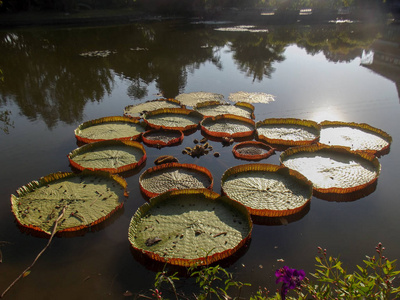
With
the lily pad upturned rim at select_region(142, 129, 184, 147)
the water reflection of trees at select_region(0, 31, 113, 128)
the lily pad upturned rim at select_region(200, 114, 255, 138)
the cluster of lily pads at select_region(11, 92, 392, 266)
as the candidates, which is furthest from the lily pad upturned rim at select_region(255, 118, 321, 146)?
the water reflection of trees at select_region(0, 31, 113, 128)

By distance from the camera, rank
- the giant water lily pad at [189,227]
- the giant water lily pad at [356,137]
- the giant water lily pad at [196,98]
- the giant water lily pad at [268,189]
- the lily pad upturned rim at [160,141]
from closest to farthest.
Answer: the giant water lily pad at [189,227] < the giant water lily pad at [268,189] < the giant water lily pad at [356,137] < the lily pad upturned rim at [160,141] < the giant water lily pad at [196,98]

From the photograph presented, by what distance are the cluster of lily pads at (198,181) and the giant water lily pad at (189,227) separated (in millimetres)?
11

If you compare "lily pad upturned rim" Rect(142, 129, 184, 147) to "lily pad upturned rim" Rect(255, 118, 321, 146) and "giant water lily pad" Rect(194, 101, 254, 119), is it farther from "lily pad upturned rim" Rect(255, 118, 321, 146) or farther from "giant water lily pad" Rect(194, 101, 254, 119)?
"lily pad upturned rim" Rect(255, 118, 321, 146)

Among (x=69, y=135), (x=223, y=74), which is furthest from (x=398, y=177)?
(x=223, y=74)

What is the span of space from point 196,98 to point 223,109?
1.15m

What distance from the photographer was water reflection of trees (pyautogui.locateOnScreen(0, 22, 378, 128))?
7793 mm

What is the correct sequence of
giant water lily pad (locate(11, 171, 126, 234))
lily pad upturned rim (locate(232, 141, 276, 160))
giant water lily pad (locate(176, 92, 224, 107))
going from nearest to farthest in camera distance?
1. giant water lily pad (locate(11, 171, 126, 234))
2. lily pad upturned rim (locate(232, 141, 276, 160))
3. giant water lily pad (locate(176, 92, 224, 107))

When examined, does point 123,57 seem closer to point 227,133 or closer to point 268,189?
point 227,133

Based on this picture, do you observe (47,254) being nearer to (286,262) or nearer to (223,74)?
(286,262)

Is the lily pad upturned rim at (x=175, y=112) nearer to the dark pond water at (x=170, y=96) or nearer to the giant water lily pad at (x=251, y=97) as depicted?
the dark pond water at (x=170, y=96)

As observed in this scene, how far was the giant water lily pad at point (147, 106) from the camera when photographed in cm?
638

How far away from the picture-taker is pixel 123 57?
11.9 meters

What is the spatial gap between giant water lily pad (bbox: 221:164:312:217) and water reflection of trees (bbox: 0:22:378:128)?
4.14 meters

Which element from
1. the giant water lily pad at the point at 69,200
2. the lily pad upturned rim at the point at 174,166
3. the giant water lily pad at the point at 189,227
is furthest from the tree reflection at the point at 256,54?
the giant water lily pad at the point at 69,200
